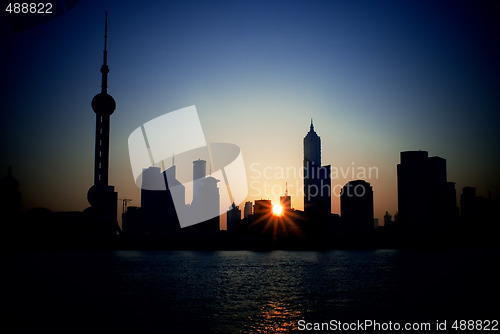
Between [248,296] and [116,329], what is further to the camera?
[248,296]

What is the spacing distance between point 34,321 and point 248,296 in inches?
1140

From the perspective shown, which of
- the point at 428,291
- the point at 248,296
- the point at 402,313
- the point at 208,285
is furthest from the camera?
the point at 208,285

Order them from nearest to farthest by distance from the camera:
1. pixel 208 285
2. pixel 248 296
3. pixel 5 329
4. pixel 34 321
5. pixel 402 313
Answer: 1. pixel 5 329
2. pixel 34 321
3. pixel 402 313
4. pixel 248 296
5. pixel 208 285

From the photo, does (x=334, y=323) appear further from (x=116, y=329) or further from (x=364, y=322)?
(x=116, y=329)

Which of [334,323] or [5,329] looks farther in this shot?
[334,323]

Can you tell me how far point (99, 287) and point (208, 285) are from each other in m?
18.6

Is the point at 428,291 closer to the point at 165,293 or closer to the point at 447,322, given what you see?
the point at 447,322

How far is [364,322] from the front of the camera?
138 feet

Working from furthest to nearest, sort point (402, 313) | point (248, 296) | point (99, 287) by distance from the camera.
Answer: point (99, 287)
point (248, 296)
point (402, 313)

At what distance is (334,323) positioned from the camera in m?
42.0

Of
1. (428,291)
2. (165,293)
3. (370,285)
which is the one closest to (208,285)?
(165,293)

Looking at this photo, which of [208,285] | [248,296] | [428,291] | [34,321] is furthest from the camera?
[208,285]

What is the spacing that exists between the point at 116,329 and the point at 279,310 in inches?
741

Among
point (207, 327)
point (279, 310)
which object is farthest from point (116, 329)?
point (279, 310)
